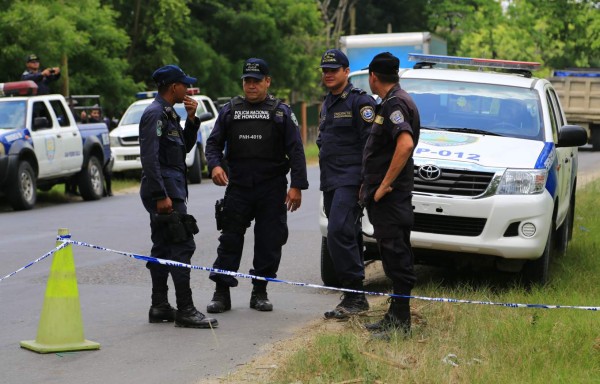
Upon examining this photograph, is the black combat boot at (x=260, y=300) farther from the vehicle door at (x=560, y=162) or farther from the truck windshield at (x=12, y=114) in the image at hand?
the truck windshield at (x=12, y=114)

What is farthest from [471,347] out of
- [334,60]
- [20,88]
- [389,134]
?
[20,88]

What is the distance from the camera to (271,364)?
702cm

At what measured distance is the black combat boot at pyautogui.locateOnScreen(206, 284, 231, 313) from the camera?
8.89m

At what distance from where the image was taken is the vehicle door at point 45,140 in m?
19.2

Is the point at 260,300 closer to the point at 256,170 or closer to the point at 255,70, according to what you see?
the point at 256,170

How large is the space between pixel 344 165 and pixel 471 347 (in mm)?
1969

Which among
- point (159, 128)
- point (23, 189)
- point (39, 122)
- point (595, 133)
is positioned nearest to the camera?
point (159, 128)

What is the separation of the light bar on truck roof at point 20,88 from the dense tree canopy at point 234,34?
190 inches

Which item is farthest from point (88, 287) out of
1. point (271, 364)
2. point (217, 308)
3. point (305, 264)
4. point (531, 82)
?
point (531, 82)

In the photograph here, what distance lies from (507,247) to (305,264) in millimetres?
3008

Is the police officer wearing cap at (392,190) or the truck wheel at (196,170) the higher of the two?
the police officer wearing cap at (392,190)

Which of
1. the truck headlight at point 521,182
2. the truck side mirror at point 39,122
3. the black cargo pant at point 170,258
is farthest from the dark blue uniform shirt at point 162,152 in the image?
the truck side mirror at point 39,122

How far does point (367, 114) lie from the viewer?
8594mm

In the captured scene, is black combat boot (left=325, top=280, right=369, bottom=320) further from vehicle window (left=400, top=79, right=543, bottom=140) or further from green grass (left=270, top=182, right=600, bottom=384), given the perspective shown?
vehicle window (left=400, top=79, right=543, bottom=140)
